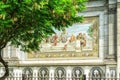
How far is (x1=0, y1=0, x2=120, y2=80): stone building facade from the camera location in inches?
1005

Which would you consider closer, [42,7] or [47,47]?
[42,7]

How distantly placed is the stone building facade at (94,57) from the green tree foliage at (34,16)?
6.97 metres

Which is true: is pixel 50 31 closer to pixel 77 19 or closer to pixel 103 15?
pixel 77 19

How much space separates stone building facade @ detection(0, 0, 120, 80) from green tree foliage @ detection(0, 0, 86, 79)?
6.97 meters

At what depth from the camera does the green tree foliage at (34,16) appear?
16.3 m

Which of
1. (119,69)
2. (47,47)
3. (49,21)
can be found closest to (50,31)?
(49,21)

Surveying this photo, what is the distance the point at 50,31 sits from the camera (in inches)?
721

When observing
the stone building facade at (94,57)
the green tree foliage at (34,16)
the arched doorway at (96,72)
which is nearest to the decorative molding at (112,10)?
the stone building facade at (94,57)

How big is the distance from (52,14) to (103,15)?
9.76 metres

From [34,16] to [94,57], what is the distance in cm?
1024

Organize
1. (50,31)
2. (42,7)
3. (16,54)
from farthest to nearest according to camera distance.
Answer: (16,54), (50,31), (42,7)

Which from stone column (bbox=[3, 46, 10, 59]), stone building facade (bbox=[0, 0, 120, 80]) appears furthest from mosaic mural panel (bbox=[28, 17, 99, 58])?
stone column (bbox=[3, 46, 10, 59])

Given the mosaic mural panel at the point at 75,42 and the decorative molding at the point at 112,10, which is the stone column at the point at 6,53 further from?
the decorative molding at the point at 112,10

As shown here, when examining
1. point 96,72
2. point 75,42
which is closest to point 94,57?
point 96,72
